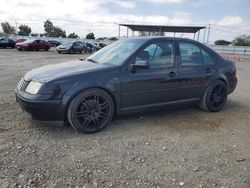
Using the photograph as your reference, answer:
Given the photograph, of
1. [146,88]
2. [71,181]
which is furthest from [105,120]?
[71,181]

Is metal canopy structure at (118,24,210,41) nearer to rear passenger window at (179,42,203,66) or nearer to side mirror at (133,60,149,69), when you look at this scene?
rear passenger window at (179,42,203,66)

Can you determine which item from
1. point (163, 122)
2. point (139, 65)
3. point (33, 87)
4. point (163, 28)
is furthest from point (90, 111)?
point (163, 28)

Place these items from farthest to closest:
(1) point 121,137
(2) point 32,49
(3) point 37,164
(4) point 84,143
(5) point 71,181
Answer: (2) point 32,49
(1) point 121,137
(4) point 84,143
(3) point 37,164
(5) point 71,181

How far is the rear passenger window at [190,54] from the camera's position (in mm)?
5121

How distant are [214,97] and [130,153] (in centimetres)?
286

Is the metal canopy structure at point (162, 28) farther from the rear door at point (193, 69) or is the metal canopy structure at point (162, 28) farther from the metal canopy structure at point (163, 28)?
the rear door at point (193, 69)

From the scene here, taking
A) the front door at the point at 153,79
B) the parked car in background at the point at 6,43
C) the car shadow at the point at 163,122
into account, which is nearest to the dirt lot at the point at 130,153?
the car shadow at the point at 163,122

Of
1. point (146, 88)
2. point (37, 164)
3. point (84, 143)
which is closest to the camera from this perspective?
point (37, 164)

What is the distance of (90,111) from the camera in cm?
429

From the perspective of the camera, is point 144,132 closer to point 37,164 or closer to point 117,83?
point 117,83

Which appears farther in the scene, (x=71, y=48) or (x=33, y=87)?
(x=71, y=48)

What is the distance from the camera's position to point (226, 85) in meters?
5.87

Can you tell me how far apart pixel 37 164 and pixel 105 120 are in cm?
143

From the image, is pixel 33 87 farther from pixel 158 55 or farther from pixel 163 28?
pixel 163 28
